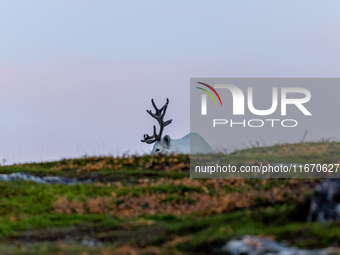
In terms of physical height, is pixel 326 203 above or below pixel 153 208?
above

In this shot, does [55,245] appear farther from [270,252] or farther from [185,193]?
[185,193]

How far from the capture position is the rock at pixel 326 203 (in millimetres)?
13414

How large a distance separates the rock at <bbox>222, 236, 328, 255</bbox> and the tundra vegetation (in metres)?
0.35

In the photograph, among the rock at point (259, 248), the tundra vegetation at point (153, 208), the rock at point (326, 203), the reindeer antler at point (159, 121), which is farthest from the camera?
the reindeer antler at point (159, 121)

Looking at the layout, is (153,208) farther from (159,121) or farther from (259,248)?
(159,121)

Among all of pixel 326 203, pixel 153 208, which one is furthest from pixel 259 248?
pixel 153 208

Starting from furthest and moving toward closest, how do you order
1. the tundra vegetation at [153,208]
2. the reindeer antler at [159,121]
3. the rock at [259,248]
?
the reindeer antler at [159,121] < the tundra vegetation at [153,208] < the rock at [259,248]

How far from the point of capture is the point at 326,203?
1362cm

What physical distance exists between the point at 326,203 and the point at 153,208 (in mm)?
7998

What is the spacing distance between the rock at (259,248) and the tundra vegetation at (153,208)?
0.35 m

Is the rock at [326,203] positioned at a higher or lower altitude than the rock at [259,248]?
higher

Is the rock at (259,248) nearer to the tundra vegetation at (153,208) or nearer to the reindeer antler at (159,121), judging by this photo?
the tundra vegetation at (153,208)

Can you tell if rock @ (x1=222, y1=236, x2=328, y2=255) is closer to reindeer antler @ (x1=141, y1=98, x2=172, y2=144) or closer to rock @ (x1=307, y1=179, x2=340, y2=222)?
rock @ (x1=307, y1=179, x2=340, y2=222)

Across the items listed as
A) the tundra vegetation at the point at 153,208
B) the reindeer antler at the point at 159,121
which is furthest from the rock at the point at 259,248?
the reindeer antler at the point at 159,121
